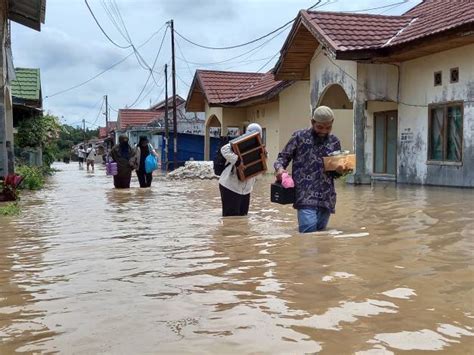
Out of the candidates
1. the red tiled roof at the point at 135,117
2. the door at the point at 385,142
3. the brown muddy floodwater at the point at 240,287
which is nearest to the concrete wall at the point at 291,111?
the door at the point at 385,142

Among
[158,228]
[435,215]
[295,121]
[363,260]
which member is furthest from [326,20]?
[363,260]

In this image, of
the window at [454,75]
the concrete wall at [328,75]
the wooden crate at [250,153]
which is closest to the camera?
the wooden crate at [250,153]

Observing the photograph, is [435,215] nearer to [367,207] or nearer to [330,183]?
[367,207]

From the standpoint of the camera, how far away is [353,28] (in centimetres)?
1662

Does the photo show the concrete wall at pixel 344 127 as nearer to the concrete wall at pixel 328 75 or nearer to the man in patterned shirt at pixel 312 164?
the concrete wall at pixel 328 75

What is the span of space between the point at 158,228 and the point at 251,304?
4.46 metres

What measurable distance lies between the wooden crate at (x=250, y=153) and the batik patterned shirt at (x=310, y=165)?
1.89 metres

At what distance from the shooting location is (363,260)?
5332 millimetres

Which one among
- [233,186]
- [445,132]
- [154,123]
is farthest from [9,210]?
[154,123]

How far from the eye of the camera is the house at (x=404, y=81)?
1375 cm

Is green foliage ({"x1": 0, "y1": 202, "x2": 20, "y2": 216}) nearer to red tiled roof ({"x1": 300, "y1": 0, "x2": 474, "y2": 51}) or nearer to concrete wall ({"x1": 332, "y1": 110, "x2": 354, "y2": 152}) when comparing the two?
red tiled roof ({"x1": 300, "y1": 0, "x2": 474, "y2": 51})

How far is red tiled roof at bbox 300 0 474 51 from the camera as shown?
1441 cm

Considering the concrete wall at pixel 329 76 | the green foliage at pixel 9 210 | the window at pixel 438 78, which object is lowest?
the green foliage at pixel 9 210

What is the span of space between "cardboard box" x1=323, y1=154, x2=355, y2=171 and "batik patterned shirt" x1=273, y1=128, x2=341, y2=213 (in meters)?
0.11
